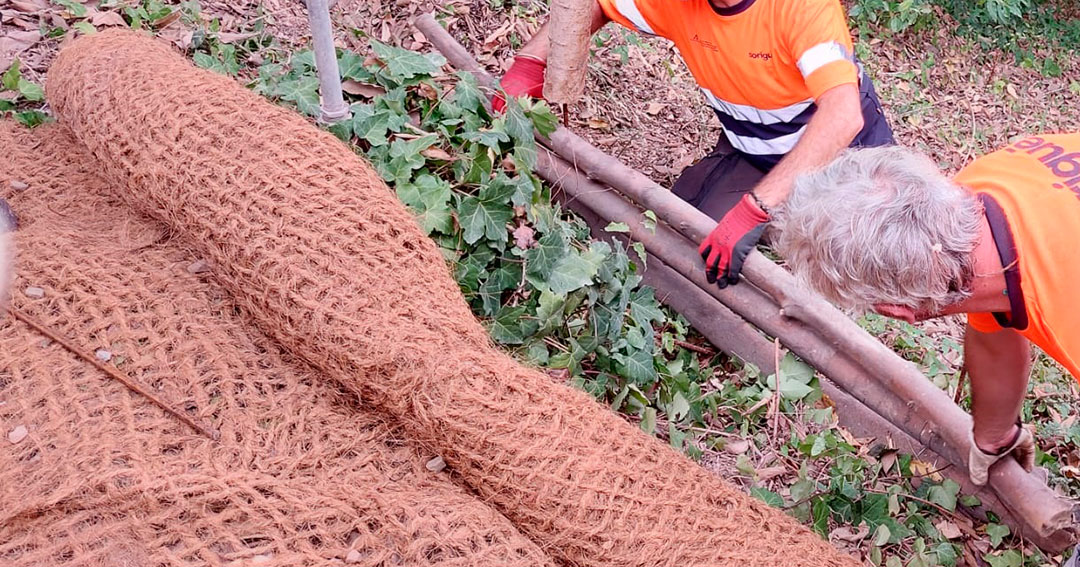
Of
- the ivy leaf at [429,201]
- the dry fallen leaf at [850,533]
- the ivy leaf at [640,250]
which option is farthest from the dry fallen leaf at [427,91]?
the dry fallen leaf at [850,533]

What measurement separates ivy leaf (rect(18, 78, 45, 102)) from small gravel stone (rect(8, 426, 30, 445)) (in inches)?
61.5

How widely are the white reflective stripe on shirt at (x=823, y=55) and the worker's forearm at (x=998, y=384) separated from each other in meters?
1.23

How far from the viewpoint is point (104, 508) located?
1421mm

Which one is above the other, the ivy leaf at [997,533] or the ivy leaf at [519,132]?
the ivy leaf at [519,132]

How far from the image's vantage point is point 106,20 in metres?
2.96

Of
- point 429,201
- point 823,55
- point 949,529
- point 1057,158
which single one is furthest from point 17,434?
point 823,55

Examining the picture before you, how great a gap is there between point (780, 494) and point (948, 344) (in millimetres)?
1658

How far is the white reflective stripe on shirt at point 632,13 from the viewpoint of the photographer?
3.68 meters

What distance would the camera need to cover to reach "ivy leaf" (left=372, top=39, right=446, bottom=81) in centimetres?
276

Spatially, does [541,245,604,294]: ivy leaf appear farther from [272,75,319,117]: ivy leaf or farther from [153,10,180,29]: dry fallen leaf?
[153,10,180,29]: dry fallen leaf

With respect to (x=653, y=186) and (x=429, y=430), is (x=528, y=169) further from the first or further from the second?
(x=429, y=430)

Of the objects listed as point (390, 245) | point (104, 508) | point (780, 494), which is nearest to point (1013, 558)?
point (780, 494)

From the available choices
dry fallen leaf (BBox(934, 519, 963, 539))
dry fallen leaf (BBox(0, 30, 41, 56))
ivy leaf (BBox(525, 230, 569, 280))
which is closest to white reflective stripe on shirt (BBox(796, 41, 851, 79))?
ivy leaf (BBox(525, 230, 569, 280))

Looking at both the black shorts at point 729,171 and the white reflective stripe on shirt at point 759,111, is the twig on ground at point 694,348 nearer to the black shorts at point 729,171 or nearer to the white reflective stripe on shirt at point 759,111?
the black shorts at point 729,171
